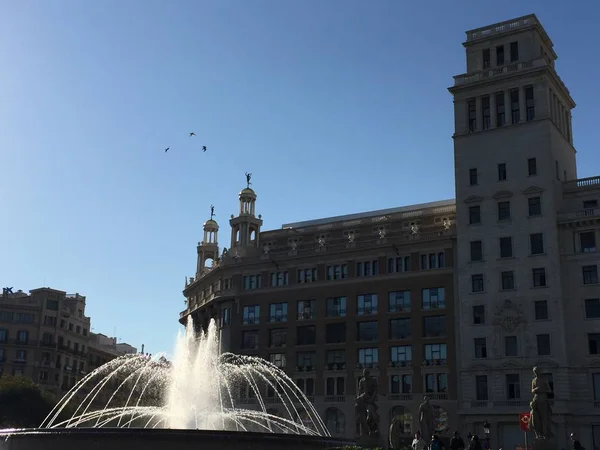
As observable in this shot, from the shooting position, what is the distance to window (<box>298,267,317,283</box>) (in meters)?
85.3

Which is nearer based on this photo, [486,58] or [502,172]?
[502,172]

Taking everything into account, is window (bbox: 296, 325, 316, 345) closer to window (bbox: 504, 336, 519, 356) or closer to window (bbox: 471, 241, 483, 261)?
window (bbox: 471, 241, 483, 261)

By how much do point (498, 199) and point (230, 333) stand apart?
108 feet

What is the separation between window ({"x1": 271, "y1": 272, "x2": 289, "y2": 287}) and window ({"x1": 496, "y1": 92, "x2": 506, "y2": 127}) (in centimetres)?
2789

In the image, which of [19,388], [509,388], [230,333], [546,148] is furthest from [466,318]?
[19,388]

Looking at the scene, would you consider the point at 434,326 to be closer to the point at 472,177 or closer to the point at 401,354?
the point at 401,354

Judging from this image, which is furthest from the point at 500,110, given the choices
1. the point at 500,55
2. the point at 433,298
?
the point at 433,298

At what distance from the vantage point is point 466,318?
236 ft

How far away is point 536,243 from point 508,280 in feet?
13.4

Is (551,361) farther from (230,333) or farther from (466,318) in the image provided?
(230,333)

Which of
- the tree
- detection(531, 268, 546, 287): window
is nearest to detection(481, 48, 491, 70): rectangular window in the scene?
detection(531, 268, 546, 287): window

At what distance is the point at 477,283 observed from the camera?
72.5m

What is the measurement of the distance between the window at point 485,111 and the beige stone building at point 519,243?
10 cm

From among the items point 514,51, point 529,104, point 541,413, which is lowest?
point 541,413
